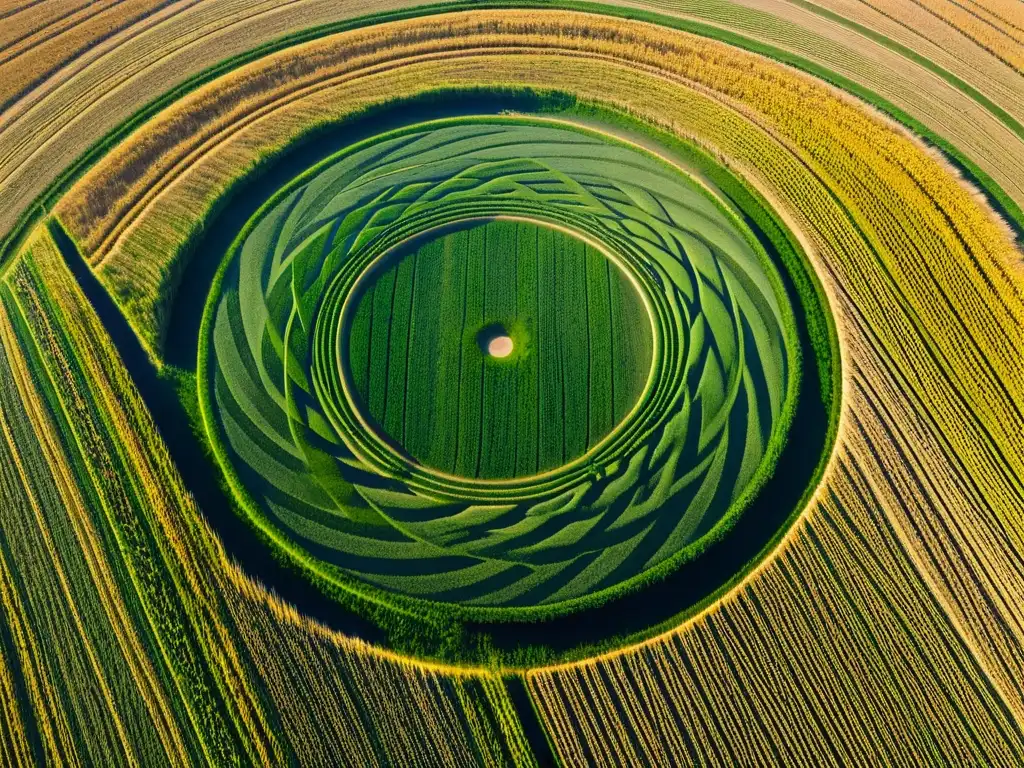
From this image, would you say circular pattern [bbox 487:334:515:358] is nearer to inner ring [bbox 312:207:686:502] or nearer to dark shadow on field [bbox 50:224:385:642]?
inner ring [bbox 312:207:686:502]

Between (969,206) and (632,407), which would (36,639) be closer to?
(632,407)

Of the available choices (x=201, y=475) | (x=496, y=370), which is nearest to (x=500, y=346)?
(x=496, y=370)

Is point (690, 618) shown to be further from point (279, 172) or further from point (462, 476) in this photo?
point (279, 172)

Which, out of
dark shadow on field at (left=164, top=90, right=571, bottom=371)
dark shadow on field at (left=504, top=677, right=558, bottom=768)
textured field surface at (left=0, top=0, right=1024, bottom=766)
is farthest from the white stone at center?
dark shadow on field at (left=504, top=677, right=558, bottom=768)

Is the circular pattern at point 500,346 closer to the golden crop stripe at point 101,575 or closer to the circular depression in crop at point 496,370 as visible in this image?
the circular depression in crop at point 496,370

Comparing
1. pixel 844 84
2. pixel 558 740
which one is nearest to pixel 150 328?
pixel 558 740
